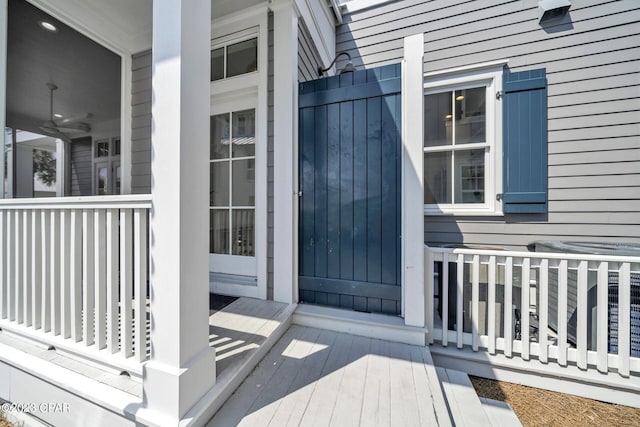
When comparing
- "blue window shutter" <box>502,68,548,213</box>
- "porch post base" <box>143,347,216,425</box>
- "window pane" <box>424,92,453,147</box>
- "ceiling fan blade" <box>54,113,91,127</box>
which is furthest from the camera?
"ceiling fan blade" <box>54,113,91,127</box>

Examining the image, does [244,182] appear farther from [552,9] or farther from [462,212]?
[552,9]

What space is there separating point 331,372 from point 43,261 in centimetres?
184

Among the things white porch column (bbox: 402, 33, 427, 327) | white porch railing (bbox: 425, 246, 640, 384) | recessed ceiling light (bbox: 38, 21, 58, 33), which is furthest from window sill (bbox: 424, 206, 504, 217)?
recessed ceiling light (bbox: 38, 21, 58, 33)

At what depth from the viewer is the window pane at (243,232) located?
2.36 metres

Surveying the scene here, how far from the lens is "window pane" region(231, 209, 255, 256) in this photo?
7.73 ft

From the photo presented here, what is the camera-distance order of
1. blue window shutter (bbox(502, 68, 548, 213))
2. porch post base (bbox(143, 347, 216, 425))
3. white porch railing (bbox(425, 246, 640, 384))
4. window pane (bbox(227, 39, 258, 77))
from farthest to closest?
blue window shutter (bbox(502, 68, 548, 213)) → window pane (bbox(227, 39, 258, 77)) → white porch railing (bbox(425, 246, 640, 384)) → porch post base (bbox(143, 347, 216, 425))

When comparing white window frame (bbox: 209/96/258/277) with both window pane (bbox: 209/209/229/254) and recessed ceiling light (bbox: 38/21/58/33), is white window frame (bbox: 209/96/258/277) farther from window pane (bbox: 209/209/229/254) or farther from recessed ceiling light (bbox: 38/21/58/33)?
recessed ceiling light (bbox: 38/21/58/33)

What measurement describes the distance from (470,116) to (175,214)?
3.04 metres

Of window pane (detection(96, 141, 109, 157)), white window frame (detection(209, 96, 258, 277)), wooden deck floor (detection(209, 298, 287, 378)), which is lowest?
wooden deck floor (detection(209, 298, 287, 378))

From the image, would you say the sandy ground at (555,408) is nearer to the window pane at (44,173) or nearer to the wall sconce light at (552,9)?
the wall sconce light at (552,9)

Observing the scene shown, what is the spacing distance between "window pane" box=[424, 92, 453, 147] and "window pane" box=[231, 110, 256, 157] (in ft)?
6.39

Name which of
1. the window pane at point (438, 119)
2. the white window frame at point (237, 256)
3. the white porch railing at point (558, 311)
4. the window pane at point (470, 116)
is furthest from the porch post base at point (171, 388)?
the window pane at point (470, 116)

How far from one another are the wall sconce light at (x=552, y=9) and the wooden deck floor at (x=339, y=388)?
11.2 ft

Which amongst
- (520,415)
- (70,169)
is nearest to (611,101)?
(520,415)
